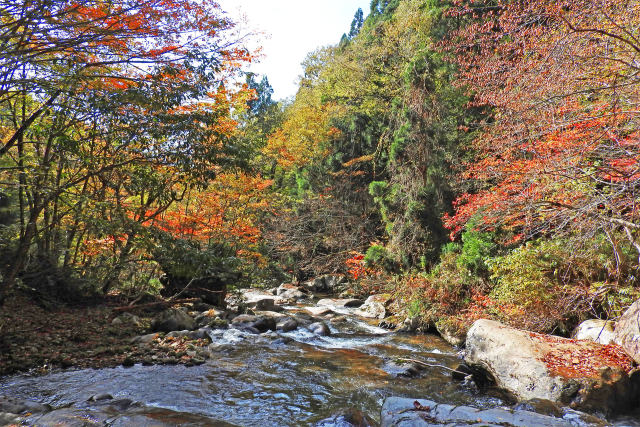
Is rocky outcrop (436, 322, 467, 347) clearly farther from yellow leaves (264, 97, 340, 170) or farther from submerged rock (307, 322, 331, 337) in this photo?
yellow leaves (264, 97, 340, 170)

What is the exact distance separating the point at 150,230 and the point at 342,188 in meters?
14.1

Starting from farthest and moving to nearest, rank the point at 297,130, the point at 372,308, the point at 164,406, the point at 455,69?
the point at 297,130
the point at 455,69
the point at 372,308
the point at 164,406

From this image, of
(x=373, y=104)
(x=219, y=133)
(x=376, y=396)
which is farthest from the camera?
(x=373, y=104)

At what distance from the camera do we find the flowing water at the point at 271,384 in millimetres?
4895

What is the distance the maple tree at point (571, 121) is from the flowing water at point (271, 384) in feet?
9.99

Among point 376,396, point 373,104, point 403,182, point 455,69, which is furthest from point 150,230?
point 373,104

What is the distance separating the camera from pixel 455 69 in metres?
13.9

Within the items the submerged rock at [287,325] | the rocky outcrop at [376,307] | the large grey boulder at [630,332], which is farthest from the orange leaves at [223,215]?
the large grey boulder at [630,332]

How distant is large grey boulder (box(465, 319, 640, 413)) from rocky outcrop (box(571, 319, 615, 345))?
48 cm

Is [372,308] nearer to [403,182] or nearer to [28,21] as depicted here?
[403,182]

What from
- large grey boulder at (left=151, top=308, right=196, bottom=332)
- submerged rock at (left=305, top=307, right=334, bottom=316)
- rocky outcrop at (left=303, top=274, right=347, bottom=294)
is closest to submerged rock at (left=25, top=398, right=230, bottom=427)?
large grey boulder at (left=151, top=308, right=196, bottom=332)

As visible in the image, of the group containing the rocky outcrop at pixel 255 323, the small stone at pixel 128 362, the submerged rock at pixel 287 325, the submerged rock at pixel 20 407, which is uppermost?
the submerged rock at pixel 20 407

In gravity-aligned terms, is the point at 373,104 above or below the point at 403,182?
above

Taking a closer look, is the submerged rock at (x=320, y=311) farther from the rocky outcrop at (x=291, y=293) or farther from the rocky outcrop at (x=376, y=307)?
the rocky outcrop at (x=291, y=293)
